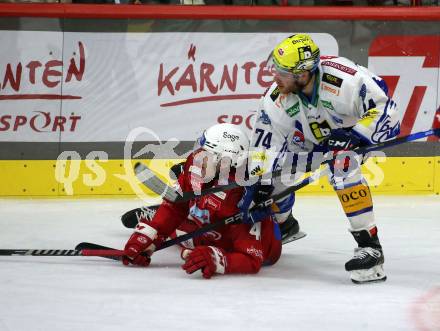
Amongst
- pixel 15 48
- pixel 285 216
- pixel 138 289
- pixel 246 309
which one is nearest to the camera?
pixel 246 309

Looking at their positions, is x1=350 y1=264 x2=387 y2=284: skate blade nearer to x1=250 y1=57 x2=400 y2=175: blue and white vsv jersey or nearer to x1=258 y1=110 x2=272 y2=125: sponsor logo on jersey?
x1=250 y1=57 x2=400 y2=175: blue and white vsv jersey

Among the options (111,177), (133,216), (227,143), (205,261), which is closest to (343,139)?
(227,143)

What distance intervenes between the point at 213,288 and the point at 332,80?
1.13m

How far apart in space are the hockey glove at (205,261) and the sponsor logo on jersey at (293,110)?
0.77 m

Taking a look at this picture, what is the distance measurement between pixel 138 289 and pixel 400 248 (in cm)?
172

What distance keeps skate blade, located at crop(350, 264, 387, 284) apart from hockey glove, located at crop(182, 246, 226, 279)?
2.05 ft

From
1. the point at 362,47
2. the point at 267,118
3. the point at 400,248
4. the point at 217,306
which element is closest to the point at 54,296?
the point at 217,306

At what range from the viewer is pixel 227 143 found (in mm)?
4703

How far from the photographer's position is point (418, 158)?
6.87 meters

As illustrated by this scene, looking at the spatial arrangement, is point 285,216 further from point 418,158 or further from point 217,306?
point 418,158

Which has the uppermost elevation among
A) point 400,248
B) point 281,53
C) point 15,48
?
point 281,53

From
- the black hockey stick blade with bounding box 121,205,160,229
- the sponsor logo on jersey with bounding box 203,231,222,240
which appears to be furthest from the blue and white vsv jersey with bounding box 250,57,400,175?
the black hockey stick blade with bounding box 121,205,160,229

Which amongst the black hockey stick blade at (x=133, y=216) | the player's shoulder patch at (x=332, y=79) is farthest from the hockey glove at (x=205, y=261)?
the black hockey stick blade at (x=133, y=216)

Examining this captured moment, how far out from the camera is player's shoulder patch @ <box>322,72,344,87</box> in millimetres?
4598
